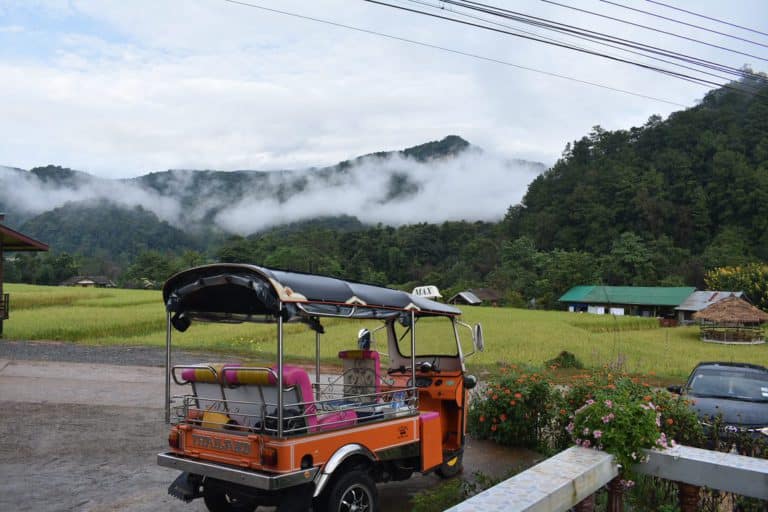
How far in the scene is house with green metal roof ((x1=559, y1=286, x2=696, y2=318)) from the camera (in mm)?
54906

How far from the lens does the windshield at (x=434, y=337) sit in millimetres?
7594

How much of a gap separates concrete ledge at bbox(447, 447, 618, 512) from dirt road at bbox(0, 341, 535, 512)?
295 centimetres

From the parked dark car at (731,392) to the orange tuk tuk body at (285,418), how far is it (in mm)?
5377

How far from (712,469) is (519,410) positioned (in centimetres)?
507

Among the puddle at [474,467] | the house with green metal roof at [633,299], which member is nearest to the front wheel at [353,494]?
the puddle at [474,467]

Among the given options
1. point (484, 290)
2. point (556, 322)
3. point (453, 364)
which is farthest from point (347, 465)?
point (484, 290)

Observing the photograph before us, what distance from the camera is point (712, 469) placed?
4004 millimetres

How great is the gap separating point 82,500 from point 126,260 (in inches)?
3936


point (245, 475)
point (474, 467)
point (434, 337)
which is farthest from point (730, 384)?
point (245, 475)

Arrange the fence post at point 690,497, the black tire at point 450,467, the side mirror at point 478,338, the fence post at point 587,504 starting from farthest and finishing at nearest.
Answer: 1. the black tire at point 450,467
2. the side mirror at point 478,338
3. the fence post at point 690,497
4. the fence post at point 587,504

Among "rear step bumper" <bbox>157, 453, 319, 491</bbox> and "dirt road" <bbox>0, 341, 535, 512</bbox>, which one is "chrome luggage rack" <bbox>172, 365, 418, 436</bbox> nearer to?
"rear step bumper" <bbox>157, 453, 319, 491</bbox>

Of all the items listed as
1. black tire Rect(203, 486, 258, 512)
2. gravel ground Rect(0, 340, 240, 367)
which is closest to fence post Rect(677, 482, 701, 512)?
black tire Rect(203, 486, 258, 512)

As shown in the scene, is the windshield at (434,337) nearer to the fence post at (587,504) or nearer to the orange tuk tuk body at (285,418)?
the orange tuk tuk body at (285,418)

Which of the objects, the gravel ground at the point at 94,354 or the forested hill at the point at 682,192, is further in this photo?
the forested hill at the point at 682,192
